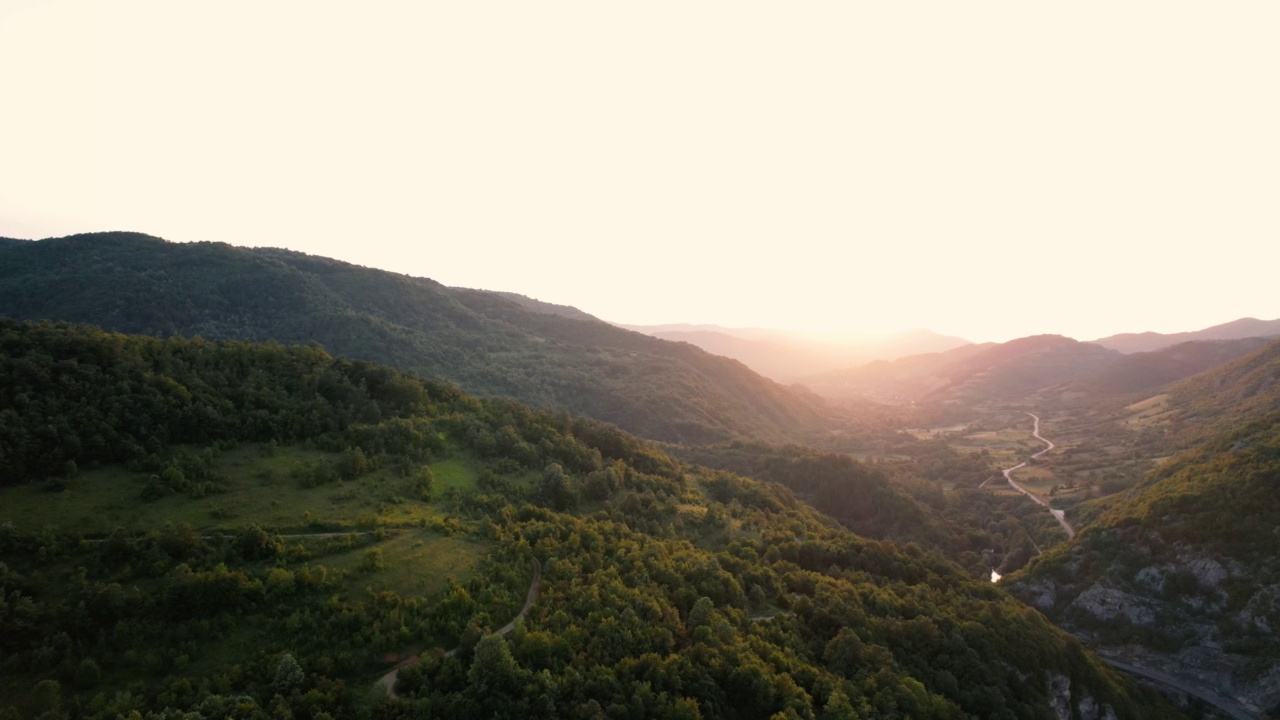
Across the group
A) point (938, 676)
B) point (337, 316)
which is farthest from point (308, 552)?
point (337, 316)

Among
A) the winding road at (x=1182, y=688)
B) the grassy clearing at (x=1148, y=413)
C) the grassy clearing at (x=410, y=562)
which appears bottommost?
the winding road at (x=1182, y=688)

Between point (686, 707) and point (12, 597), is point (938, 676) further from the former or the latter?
point (12, 597)

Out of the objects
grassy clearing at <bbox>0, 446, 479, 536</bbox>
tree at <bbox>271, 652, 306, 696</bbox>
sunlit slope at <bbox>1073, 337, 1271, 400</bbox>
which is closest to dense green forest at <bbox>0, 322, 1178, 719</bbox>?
tree at <bbox>271, 652, 306, 696</bbox>

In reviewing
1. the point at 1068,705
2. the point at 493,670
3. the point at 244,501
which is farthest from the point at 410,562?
the point at 1068,705

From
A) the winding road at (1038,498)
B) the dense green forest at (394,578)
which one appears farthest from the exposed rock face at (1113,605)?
the winding road at (1038,498)

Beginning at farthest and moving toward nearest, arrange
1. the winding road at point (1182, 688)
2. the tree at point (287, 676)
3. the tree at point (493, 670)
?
1. the winding road at point (1182, 688)
2. the tree at point (493, 670)
3. the tree at point (287, 676)

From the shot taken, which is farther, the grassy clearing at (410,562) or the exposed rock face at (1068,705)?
the exposed rock face at (1068,705)

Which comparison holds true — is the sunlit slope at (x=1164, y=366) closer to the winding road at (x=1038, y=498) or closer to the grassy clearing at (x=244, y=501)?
the winding road at (x=1038, y=498)
